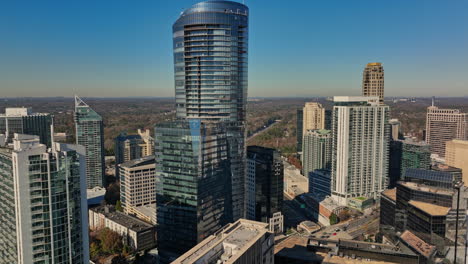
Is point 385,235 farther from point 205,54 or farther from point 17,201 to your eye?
point 17,201

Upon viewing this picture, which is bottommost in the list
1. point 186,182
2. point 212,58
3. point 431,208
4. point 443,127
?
point 431,208

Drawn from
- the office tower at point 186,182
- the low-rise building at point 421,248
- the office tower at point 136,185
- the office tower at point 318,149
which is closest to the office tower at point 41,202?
the office tower at point 186,182

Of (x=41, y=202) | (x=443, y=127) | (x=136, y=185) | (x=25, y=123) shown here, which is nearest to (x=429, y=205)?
(x=41, y=202)

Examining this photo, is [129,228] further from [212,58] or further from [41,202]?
[41,202]

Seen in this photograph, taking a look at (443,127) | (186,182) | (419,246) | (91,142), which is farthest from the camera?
(443,127)

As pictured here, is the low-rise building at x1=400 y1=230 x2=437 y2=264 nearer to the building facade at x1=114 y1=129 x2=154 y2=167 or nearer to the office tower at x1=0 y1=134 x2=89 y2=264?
the office tower at x1=0 y1=134 x2=89 y2=264

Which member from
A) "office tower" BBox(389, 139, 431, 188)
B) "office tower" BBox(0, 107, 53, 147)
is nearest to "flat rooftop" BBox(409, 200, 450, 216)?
"office tower" BBox(389, 139, 431, 188)
